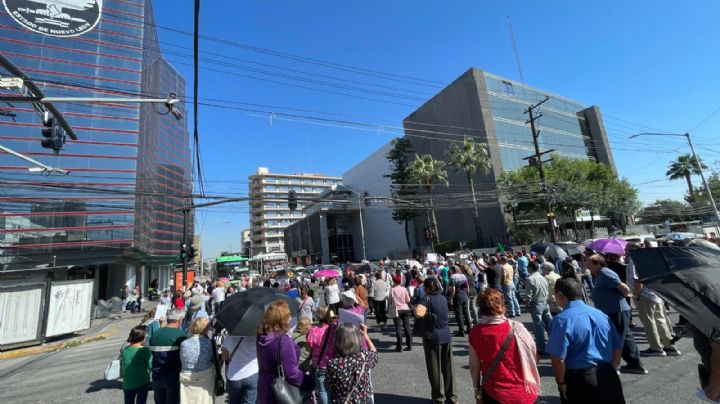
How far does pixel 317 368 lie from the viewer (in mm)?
4352

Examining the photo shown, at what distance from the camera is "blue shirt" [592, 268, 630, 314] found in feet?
16.8

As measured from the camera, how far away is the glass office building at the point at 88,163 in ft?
90.1

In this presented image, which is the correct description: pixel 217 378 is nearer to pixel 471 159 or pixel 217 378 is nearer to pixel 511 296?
pixel 511 296

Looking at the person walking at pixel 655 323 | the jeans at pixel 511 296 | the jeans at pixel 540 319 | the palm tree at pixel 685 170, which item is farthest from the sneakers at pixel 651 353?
the palm tree at pixel 685 170

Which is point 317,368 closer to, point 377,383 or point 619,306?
point 377,383

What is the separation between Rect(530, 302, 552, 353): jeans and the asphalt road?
1.93ft

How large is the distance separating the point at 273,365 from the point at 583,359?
2935mm

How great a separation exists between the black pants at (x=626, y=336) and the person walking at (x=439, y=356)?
2643mm

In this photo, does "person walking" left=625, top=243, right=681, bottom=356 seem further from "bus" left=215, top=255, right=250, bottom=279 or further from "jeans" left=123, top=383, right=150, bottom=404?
"bus" left=215, top=255, right=250, bottom=279

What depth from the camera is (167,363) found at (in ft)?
13.8

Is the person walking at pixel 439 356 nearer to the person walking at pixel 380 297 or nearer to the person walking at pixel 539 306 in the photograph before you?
the person walking at pixel 539 306

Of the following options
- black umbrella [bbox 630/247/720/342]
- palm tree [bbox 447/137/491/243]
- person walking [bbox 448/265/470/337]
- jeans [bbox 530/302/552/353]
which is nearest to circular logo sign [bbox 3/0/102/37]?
person walking [bbox 448/265/470/337]

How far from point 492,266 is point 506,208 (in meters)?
33.3

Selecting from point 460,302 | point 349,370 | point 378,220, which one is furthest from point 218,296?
point 378,220
